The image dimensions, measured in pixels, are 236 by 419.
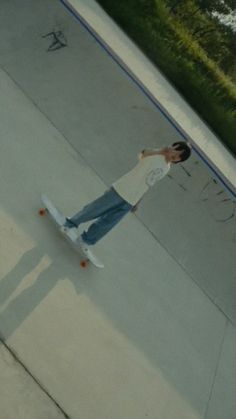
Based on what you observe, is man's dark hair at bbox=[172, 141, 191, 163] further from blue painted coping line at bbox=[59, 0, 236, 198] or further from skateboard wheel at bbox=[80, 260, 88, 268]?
blue painted coping line at bbox=[59, 0, 236, 198]

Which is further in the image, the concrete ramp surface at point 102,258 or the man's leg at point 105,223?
the man's leg at point 105,223

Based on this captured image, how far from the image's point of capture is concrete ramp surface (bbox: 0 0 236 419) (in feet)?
15.5

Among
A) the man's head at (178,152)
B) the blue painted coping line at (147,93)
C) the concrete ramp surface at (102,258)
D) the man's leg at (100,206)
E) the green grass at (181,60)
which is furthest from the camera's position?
the green grass at (181,60)

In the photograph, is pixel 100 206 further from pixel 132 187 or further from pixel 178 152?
pixel 178 152

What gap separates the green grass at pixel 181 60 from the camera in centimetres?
827

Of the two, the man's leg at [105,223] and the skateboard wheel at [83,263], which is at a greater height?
the man's leg at [105,223]

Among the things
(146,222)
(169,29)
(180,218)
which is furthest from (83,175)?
(169,29)

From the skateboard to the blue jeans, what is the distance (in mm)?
80

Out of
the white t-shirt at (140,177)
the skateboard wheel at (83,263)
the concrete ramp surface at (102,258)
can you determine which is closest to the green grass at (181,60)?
the concrete ramp surface at (102,258)

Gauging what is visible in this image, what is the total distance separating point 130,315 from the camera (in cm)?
548

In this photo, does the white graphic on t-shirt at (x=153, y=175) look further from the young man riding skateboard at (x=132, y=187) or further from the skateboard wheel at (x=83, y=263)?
the skateboard wheel at (x=83, y=263)

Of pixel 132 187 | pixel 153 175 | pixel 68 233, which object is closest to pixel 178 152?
pixel 153 175

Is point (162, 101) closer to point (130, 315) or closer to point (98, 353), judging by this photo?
point (130, 315)

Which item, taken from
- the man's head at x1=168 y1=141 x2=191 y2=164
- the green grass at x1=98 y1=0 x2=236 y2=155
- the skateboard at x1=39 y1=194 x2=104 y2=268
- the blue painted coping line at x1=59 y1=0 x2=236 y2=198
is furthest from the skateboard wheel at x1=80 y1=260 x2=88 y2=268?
the green grass at x1=98 y1=0 x2=236 y2=155
